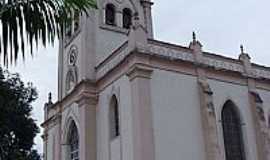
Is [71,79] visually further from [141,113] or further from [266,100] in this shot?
[266,100]

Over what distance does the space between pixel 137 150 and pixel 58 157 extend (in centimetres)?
901

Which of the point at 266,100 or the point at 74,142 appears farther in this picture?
the point at 74,142

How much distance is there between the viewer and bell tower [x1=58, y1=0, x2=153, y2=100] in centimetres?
2545

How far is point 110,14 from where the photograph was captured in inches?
1089

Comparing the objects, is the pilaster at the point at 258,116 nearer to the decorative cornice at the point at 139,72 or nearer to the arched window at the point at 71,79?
the decorative cornice at the point at 139,72

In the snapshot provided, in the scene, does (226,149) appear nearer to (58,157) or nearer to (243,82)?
(243,82)

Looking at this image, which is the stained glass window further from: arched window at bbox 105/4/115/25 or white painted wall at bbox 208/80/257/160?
white painted wall at bbox 208/80/257/160

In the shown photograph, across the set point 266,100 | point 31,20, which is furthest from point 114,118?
point 31,20

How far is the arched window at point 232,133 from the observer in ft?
73.8

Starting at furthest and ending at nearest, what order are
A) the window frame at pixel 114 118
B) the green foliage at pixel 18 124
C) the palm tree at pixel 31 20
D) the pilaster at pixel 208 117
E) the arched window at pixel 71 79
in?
the arched window at pixel 71 79 < the window frame at pixel 114 118 < the pilaster at pixel 208 117 < the green foliage at pixel 18 124 < the palm tree at pixel 31 20

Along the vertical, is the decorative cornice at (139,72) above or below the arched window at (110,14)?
below

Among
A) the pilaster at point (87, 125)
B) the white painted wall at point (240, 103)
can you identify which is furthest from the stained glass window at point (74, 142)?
the white painted wall at point (240, 103)

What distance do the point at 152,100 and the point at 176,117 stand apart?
1.46m

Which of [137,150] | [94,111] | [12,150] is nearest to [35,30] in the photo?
[12,150]
